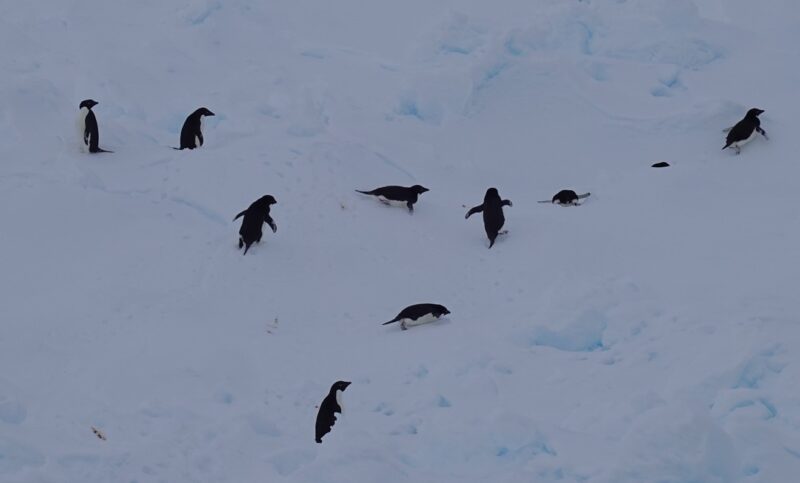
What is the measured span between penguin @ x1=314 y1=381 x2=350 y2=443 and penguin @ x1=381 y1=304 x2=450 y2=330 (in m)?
1.45

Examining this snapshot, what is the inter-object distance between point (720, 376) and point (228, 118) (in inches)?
256

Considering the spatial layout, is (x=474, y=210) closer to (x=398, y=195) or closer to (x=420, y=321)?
(x=398, y=195)

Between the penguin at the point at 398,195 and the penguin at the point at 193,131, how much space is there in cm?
189

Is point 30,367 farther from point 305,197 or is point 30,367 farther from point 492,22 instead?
point 492,22

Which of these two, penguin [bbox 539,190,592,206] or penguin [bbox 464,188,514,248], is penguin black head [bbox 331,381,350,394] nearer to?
penguin [bbox 464,188,514,248]

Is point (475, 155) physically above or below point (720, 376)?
below

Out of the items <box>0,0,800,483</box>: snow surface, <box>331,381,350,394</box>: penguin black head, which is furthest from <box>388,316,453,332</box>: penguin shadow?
<box>331,381,350,394</box>: penguin black head

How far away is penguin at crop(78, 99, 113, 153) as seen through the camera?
10969mm

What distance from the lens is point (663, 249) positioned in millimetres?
9930

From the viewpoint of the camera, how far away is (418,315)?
8.88 meters

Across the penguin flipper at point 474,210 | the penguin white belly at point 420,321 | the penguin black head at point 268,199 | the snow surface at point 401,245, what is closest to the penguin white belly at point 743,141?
the snow surface at point 401,245

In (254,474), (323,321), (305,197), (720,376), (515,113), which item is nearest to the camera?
(254,474)

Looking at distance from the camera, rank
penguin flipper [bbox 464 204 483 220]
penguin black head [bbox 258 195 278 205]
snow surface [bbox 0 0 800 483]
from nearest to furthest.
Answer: snow surface [bbox 0 0 800 483] → penguin black head [bbox 258 195 278 205] → penguin flipper [bbox 464 204 483 220]

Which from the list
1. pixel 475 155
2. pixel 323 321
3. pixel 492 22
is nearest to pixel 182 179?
pixel 323 321
